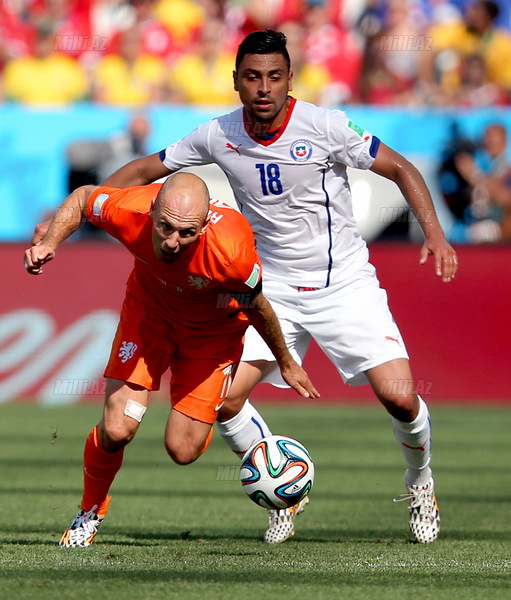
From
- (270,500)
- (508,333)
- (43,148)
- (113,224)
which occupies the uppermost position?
(113,224)

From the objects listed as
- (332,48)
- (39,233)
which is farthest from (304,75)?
(39,233)

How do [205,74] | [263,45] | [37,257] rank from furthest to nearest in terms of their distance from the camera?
1. [205,74]
2. [263,45]
3. [37,257]

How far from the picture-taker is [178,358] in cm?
595

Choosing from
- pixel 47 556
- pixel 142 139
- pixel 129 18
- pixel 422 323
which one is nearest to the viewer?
pixel 47 556

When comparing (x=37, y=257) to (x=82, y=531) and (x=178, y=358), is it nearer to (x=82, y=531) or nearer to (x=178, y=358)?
(x=178, y=358)

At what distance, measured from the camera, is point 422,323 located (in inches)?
499

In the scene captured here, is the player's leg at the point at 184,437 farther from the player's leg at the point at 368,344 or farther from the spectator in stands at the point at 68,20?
the spectator in stands at the point at 68,20

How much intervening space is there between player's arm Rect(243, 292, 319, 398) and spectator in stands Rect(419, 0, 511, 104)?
423 inches

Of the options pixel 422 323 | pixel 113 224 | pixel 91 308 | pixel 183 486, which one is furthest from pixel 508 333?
pixel 113 224

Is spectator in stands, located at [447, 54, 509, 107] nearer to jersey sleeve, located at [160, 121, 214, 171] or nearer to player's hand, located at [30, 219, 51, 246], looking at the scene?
jersey sleeve, located at [160, 121, 214, 171]

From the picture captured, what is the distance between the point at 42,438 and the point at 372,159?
216 inches

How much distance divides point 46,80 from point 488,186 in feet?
20.7

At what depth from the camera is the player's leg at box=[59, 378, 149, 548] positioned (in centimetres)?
567

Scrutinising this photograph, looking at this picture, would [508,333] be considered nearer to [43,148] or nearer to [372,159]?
[43,148]
